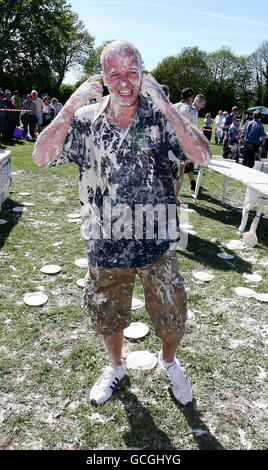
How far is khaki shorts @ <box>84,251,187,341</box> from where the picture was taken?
189cm

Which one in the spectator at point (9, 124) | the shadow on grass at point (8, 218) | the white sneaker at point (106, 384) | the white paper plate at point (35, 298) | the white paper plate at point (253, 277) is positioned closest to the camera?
the white sneaker at point (106, 384)

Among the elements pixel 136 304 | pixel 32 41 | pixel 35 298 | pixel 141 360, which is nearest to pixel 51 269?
pixel 35 298

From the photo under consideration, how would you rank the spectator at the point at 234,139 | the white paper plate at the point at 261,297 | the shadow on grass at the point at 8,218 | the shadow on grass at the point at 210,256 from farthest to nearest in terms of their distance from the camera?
1. the spectator at the point at 234,139
2. the shadow on grass at the point at 8,218
3. the shadow on grass at the point at 210,256
4. the white paper plate at the point at 261,297

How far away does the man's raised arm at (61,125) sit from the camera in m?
1.66

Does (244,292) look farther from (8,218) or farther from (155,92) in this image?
(8,218)

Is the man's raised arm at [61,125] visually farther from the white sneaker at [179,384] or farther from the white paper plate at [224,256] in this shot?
the white paper plate at [224,256]

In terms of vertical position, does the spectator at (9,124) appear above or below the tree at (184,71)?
below

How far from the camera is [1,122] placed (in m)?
11.2

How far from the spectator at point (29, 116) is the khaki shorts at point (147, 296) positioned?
11.8 metres

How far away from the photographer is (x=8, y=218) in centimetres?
499

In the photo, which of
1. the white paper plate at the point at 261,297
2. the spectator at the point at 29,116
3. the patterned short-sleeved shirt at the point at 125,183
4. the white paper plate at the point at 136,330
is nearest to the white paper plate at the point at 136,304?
the white paper plate at the point at 136,330

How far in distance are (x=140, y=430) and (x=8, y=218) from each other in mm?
3812

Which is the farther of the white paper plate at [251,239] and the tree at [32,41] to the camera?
the tree at [32,41]
